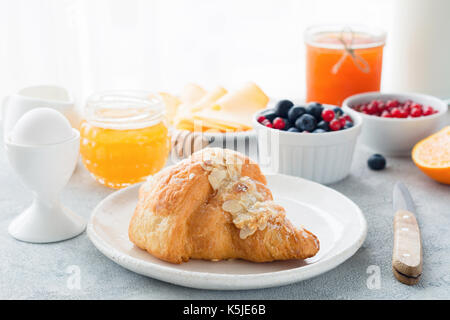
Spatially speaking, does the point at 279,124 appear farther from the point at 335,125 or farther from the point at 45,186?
the point at 45,186

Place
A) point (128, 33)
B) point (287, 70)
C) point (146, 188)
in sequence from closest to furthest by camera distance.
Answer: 1. point (146, 188)
2. point (128, 33)
3. point (287, 70)

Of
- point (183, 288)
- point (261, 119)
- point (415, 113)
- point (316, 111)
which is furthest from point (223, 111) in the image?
point (183, 288)

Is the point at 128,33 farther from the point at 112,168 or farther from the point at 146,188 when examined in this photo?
the point at 146,188

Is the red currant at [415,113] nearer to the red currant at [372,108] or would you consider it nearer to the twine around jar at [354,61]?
the red currant at [372,108]

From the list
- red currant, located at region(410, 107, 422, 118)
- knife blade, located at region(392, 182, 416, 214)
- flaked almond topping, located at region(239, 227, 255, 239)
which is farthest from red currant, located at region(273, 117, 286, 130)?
flaked almond topping, located at region(239, 227, 255, 239)

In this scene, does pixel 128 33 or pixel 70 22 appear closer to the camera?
pixel 70 22

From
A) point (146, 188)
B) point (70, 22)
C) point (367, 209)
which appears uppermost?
point (70, 22)
